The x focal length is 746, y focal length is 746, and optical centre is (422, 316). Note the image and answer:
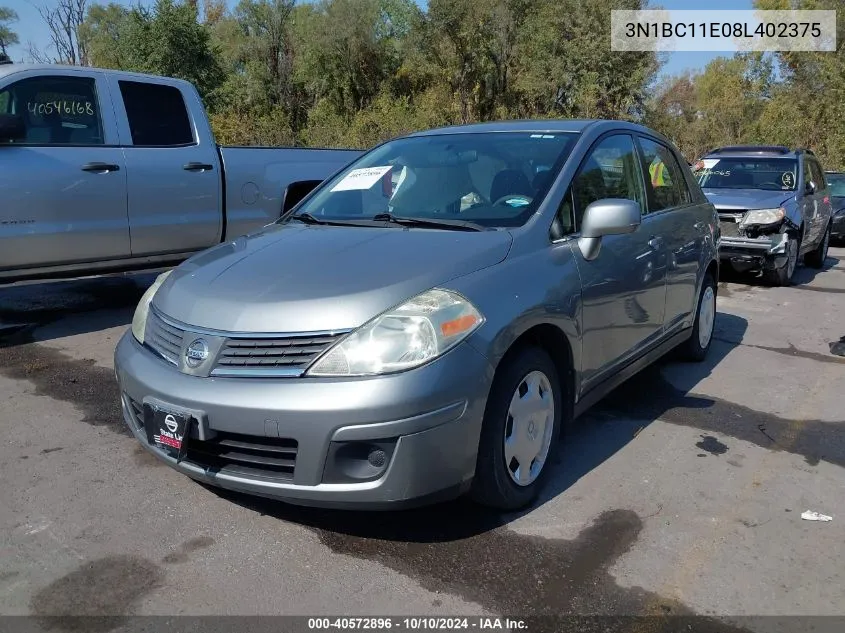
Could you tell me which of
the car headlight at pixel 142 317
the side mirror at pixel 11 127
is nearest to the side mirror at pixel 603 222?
the car headlight at pixel 142 317

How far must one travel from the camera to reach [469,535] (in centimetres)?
302

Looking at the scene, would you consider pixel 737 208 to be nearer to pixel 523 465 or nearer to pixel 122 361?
pixel 523 465

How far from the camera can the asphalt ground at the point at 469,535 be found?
8.50ft

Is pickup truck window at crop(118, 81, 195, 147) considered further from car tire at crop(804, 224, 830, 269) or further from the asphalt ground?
car tire at crop(804, 224, 830, 269)

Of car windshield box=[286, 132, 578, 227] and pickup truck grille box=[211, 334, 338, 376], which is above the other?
car windshield box=[286, 132, 578, 227]

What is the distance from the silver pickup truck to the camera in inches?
218

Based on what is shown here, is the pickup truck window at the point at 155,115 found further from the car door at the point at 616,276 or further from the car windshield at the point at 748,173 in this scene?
the car windshield at the point at 748,173

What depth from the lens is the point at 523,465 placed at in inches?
124

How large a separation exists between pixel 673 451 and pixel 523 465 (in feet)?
3.92

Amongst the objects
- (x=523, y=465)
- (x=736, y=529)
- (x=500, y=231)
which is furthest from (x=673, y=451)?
(x=500, y=231)

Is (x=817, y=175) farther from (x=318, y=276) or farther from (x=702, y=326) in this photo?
(x=318, y=276)

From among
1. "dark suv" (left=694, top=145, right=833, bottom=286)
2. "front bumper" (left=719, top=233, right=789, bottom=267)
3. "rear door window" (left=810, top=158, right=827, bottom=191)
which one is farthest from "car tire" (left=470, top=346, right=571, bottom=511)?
"rear door window" (left=810, top=158, right=827, bottom=191)

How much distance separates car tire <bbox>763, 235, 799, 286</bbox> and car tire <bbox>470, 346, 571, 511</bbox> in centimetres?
678

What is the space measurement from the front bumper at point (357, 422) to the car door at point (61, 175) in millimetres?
3515
